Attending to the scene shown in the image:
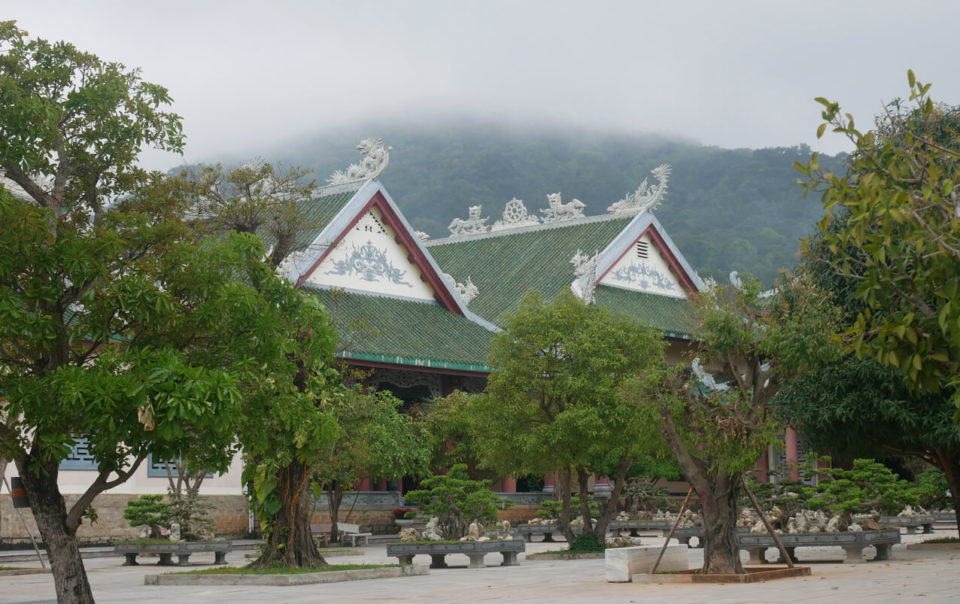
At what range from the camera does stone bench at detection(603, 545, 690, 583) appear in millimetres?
16938

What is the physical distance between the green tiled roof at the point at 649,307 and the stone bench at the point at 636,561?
23848mm

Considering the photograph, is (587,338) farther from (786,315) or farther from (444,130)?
(444,130)

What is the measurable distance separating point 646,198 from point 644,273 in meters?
3.00

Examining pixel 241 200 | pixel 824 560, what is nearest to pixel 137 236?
pixel 241 200

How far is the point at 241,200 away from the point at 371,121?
14615 centimetres

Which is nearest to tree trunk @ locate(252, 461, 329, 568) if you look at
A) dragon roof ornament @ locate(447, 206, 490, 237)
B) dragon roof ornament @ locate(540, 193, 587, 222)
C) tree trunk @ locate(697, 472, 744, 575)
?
tree trunk @ locate(697, 472, 744, 575)

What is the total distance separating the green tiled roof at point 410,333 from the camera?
32062 millimetres

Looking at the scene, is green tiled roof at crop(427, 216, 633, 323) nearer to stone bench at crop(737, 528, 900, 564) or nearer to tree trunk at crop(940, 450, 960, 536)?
tree trunk at crop(940, 450, 960, 536)

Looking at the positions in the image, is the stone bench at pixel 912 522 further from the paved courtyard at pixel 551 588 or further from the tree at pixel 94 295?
the tree at pixel 94 295

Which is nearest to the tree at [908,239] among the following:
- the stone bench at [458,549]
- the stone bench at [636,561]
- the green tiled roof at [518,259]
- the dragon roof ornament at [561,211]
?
the stone bench at [636,561]

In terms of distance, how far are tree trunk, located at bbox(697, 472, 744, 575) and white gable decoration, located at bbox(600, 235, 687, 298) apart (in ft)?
89.5

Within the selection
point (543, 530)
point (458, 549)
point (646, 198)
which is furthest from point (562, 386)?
point (646, 198)

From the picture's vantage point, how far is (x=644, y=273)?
4569cm

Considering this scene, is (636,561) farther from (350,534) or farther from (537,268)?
(537,268)
